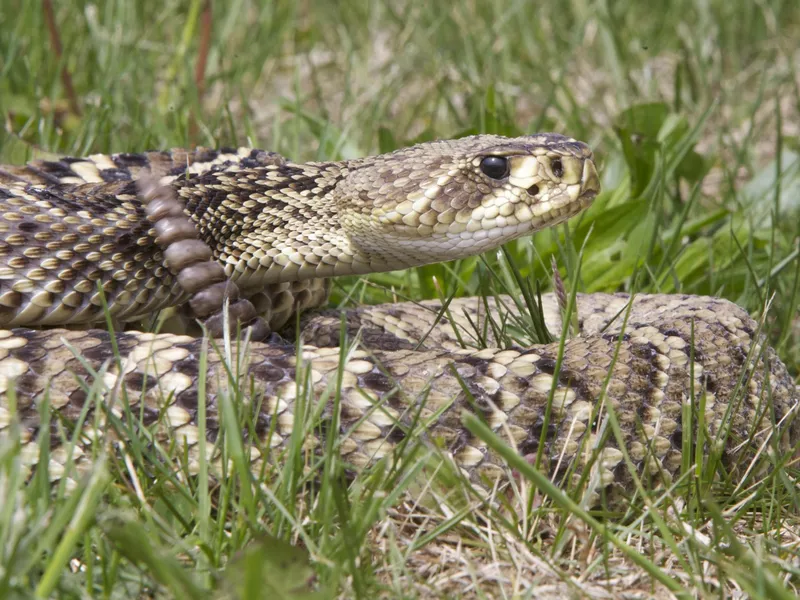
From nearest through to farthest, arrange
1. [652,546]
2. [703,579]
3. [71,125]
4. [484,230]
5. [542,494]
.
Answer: [703,579]
[652,546]
[542,494]
[484,230]
[71,125]

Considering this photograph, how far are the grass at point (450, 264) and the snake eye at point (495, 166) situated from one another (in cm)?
31

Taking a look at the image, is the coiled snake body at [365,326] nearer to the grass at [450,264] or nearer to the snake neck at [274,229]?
the snake neck at [274,229]

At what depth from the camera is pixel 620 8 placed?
6438 millimetres

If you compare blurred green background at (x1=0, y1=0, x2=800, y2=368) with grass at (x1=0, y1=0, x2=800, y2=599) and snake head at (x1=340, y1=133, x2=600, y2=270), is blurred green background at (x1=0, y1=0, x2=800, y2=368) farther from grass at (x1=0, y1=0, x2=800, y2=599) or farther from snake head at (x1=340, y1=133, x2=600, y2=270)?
snake head at (x1=340, y1=133, x2=600, y2=270)

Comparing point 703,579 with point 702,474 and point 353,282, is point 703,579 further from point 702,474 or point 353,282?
point 353,282

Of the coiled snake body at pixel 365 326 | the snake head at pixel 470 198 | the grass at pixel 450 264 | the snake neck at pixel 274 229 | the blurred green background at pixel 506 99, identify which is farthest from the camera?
the blurred green background at pixel 506 99

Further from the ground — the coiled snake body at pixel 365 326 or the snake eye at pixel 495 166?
the snake eye at pixel 495 166

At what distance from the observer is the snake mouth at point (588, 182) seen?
10.3 feet

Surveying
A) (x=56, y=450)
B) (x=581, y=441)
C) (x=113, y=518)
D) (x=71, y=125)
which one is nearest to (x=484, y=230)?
(x=581, y=441)

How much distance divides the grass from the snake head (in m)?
0.16

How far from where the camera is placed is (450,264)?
4020 mm

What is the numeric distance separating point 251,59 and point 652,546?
458 centimetres

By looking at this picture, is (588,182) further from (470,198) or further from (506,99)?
(506,99)

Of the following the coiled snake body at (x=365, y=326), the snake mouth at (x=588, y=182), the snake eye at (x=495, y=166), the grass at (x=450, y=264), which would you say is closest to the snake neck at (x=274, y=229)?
the coiled snake body at (x=365, y=326)
